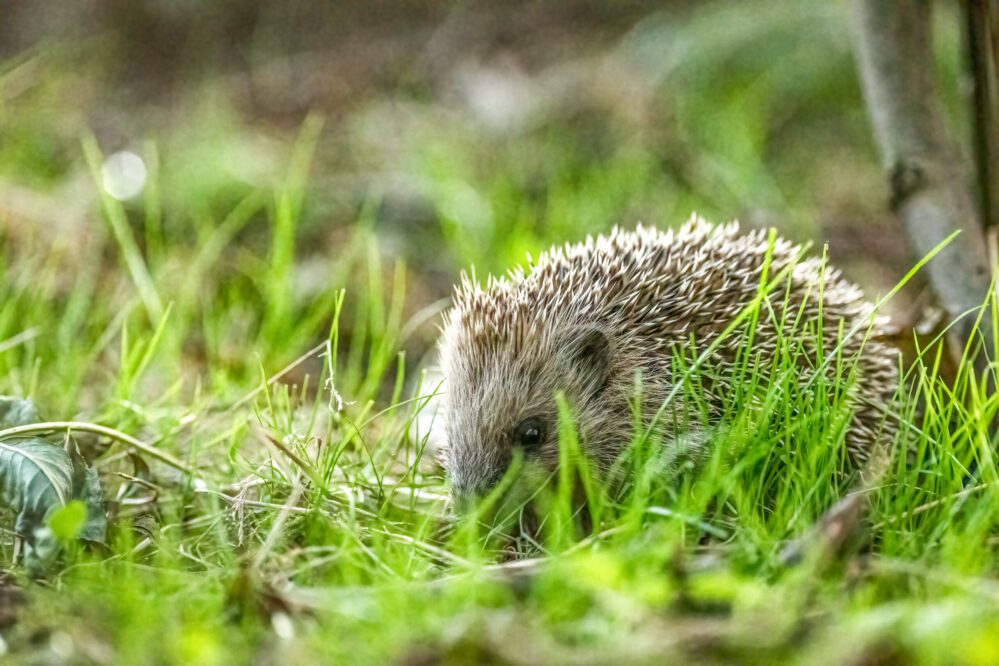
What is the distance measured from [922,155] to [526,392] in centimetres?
143

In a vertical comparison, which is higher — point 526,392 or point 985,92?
point 985,92

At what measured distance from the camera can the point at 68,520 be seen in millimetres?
2389

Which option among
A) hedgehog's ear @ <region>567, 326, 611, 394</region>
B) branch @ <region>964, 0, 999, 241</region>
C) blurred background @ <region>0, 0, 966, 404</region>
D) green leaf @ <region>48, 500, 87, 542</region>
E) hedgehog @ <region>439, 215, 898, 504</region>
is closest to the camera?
green leaf @ <region>48, 500, 87, 542</region>

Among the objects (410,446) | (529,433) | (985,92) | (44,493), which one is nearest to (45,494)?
(44,493)

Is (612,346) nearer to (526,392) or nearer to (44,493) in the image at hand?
(526,392)

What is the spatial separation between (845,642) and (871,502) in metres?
0.87

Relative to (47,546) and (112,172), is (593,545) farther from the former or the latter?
(112,172)

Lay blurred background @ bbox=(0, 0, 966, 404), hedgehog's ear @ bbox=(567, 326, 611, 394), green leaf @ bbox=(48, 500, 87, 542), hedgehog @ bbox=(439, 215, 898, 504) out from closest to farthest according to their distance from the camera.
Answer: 1. green leaf @ bbox=(48, 500, 87, 542)
2. hedgehog @ bbox=(439, 215, 898, 504)
3. hedgehog's ear @ bbox=(567, 326, 611, 394)
4. blurred background @ bbox=(0, 0, 966, 404)

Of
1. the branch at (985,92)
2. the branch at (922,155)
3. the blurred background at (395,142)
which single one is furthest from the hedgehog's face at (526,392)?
the branch at (985,92)

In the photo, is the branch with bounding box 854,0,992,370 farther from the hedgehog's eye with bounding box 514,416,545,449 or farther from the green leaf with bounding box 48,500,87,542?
the green leaf with bounding box 48,500,87,542

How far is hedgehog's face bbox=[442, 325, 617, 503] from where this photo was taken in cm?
318

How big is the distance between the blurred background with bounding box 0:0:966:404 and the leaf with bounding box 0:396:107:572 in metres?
1.34

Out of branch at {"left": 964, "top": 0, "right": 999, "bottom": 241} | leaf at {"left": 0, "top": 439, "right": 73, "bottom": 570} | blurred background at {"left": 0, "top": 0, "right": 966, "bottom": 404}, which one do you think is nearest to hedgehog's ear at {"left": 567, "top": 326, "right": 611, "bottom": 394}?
blurred background at {"left": 0, "top": 0, "right": 966, "bottom": 404}

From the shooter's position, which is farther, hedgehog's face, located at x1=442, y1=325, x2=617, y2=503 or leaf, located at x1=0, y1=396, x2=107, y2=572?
hedgehog's face, located at x1=442, y1=325, x2=617, y2=503
